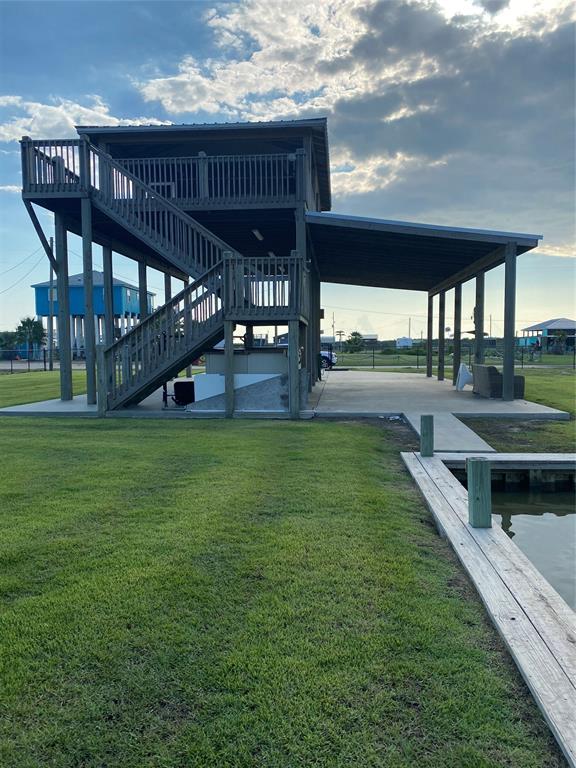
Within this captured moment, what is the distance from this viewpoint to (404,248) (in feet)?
44.3

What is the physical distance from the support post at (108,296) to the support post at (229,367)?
3009mm

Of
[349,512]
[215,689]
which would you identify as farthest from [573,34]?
[215,689]

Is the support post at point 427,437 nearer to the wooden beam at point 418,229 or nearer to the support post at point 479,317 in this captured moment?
the wooden beam at point 418,229

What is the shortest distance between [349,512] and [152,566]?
5.85ft

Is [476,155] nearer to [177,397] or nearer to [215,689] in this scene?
[177,397]

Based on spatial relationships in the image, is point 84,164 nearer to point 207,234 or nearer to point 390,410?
point 207,234

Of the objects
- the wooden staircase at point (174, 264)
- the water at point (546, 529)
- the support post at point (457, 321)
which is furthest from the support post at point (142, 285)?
the water at point (546, 529)

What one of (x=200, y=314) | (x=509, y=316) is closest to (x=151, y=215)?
(x=200, y=314)

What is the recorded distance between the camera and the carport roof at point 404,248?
1141 cm

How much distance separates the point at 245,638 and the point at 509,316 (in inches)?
444

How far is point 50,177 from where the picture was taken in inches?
449

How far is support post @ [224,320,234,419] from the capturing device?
33.9 feet

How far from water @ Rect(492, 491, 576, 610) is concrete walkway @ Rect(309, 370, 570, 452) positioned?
1.09 m

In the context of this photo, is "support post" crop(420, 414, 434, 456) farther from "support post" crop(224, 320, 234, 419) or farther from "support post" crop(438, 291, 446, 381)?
"support post" crop(438, 291, 446, 381)
